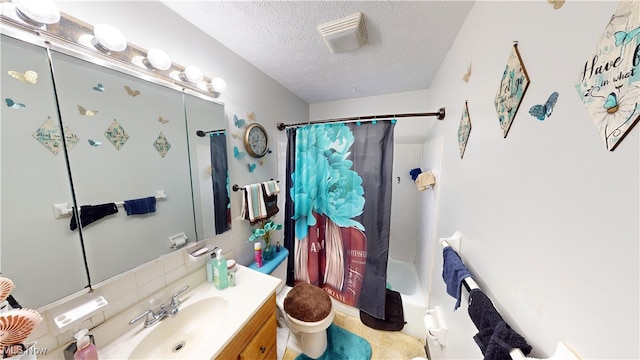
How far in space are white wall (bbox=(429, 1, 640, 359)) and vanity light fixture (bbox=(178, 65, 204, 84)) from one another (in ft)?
4.62

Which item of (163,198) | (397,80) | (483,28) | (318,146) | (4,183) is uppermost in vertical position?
(397,80)

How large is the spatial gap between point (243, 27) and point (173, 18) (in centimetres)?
36

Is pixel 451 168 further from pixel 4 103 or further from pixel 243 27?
pixel 4 103

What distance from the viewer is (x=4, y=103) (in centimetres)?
56

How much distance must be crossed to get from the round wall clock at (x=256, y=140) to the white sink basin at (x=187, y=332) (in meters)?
1.04

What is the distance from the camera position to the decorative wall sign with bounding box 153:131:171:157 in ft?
3.09

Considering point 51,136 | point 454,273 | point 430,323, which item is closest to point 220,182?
point 51,136

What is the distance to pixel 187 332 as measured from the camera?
0.95m

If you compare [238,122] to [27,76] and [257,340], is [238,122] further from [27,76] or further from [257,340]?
[257,340]

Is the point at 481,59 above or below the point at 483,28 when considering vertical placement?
below

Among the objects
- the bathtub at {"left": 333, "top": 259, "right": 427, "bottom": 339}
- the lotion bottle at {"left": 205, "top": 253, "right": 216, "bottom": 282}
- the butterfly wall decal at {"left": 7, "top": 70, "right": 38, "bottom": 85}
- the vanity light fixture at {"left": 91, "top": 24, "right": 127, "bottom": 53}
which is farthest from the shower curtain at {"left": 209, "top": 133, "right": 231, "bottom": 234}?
the bathtub at {"left": 333, "top": 259, "right": 427, "bottom": 339}

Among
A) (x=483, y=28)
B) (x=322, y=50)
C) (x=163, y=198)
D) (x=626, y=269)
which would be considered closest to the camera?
(x=626, y=269)

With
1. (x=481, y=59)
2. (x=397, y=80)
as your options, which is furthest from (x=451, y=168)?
(x=397, y=80)

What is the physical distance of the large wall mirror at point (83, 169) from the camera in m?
0.58
